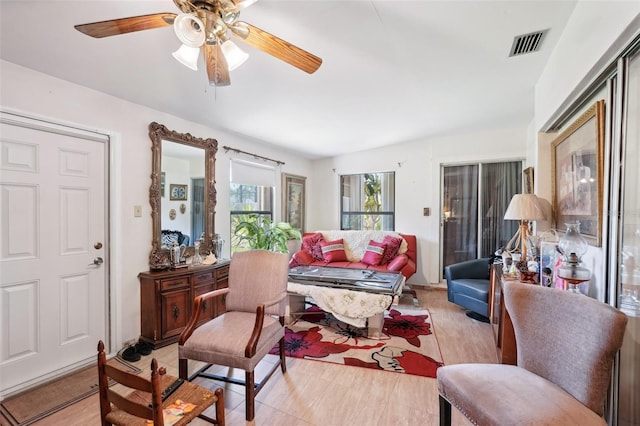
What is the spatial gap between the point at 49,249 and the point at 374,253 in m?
3.65

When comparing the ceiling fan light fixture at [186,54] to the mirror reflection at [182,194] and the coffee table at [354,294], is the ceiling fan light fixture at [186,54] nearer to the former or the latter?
the mirror reflection at [182,194]

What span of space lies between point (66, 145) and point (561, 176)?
4.05m

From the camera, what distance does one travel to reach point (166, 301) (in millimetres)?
2643

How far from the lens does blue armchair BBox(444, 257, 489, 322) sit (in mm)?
3066

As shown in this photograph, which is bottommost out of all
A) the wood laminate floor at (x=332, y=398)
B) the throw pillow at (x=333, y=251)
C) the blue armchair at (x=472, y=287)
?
the wood laminate floor at (x=332, y=398)

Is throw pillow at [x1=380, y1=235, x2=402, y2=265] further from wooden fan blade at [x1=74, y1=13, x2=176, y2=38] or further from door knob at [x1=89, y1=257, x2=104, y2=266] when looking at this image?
wooden fan blade at [x1=74, y1=13, x2=176, y2=38]

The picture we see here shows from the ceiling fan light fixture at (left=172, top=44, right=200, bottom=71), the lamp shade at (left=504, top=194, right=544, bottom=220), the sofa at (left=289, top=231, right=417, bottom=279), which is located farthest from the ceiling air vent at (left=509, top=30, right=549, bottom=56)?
the sofa at (left=289, top=231, right=417, bottom=279)

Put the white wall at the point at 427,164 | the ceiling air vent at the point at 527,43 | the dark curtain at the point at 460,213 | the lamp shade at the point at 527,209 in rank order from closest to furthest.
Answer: the ceiling air vent at the point at 527,43 → the lamp shade at the point at 527,209 → the white wall at the point at 427,164 → the dark curtain at the point at 460,213

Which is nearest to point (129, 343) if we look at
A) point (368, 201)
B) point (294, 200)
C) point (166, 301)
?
point (166, 301)

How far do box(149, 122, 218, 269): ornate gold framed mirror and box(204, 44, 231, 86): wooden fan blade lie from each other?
1508mm

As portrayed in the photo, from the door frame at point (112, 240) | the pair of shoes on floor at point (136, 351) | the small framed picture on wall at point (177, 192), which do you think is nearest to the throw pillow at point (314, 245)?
the small framed picture on wall at point (177, 192)

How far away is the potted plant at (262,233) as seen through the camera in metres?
4.00

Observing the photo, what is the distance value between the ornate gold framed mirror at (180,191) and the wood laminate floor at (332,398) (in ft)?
3.70

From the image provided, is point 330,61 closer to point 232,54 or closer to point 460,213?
point 232,54
